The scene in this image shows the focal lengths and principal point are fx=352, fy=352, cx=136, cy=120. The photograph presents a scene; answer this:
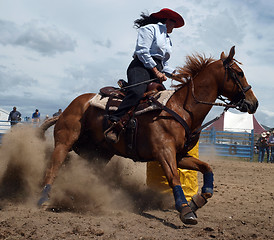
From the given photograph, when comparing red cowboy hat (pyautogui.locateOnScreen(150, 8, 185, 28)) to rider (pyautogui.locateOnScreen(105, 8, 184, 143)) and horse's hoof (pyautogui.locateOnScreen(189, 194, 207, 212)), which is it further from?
horse's hoof (pyautogui.locateOnScreen(189, 194, 207, 212))

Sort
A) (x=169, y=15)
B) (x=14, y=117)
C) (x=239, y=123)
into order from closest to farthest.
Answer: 1. (x=169, y=15)
2. (x=14, y=117)
3. (x=239, y=123)

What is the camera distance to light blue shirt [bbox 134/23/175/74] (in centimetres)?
486

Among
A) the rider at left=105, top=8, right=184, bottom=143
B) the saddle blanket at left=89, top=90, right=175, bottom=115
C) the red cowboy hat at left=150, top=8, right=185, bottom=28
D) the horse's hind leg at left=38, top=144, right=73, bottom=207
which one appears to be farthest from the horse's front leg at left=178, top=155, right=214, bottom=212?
the red cowboy hat at left=150, top=8, right=185, bottom=28

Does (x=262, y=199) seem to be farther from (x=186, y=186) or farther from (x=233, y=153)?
(x=233, y=153)

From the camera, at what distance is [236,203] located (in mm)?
6004

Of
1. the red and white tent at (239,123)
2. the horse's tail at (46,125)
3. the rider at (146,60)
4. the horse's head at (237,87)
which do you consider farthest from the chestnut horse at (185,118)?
the red and white tent at (239,123)

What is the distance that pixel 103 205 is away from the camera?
5.19 meters

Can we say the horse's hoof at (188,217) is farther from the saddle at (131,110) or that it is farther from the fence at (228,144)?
the fence at (228,144)

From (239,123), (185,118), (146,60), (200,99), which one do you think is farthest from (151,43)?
(239,123)

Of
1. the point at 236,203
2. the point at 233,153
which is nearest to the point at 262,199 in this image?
the point at 236,203

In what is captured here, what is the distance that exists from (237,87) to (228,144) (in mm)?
16340

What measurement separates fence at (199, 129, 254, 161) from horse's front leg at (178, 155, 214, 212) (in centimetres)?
1541

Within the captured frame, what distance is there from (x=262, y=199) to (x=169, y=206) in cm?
193

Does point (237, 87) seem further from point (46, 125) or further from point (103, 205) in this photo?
point (46, 125)
